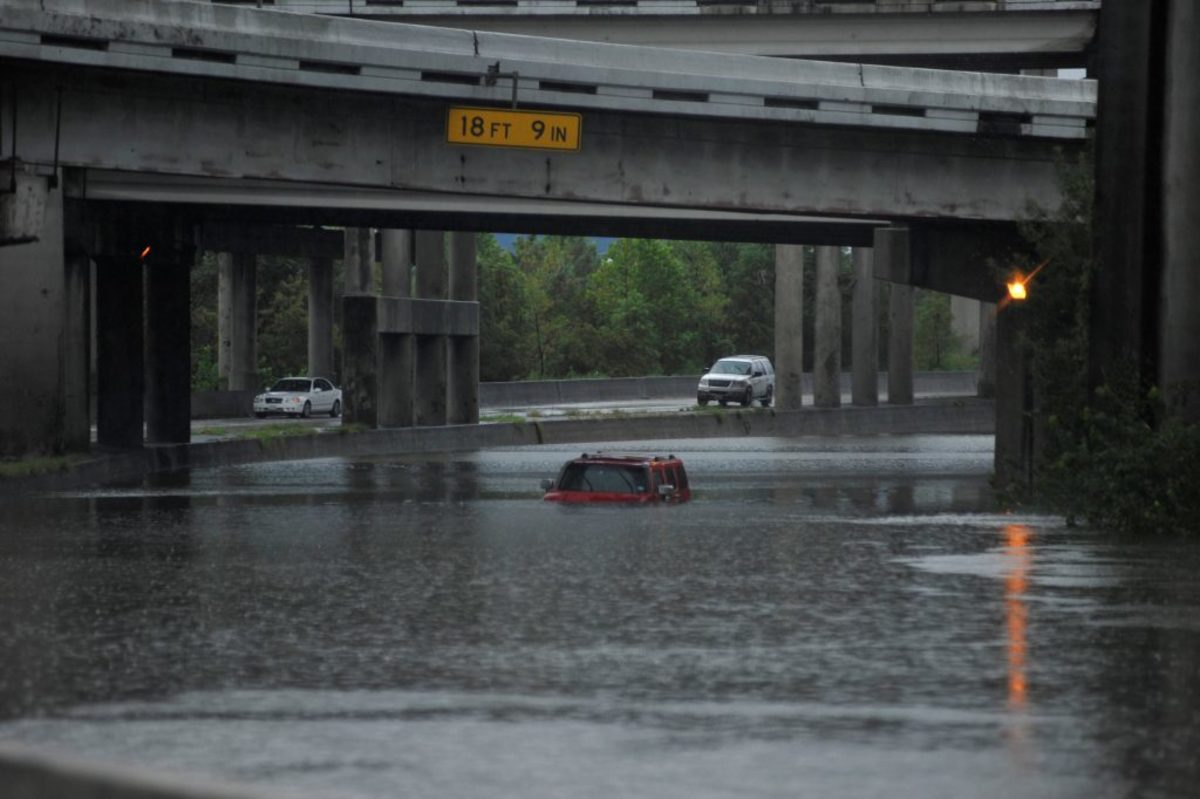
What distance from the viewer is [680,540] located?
25.8 meters

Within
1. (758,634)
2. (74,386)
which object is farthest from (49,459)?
(758,634)

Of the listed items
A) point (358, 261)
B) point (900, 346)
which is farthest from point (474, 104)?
point (900, 346)

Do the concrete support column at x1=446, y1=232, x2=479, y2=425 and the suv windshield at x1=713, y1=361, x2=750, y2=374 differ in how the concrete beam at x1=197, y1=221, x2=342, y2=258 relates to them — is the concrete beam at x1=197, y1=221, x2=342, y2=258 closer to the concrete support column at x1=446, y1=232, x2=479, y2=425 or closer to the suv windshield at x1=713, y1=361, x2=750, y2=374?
the concrete support column at x1=446, y1=232, x2=479, y2=425

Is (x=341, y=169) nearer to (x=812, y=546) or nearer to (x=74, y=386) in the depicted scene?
(x=74, y=386)

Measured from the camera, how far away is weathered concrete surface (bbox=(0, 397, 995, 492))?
46.2 m

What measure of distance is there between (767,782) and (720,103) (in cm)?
2728

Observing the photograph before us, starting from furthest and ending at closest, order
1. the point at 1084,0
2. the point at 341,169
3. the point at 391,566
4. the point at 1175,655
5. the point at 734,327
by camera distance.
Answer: the point at 734,327
the point at 1084,0
the point at 341,169
the point at 391,566
the point at 1175,655

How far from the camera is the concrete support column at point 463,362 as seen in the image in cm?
6372

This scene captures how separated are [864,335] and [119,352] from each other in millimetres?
37338

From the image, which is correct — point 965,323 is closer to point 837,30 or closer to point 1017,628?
point 837,30

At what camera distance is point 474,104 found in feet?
117

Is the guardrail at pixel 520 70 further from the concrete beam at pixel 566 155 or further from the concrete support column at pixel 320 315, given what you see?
the concrete support column at pixel 320 315

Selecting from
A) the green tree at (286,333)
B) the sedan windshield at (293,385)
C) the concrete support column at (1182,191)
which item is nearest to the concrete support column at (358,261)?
the sedan windshield at (293,385)

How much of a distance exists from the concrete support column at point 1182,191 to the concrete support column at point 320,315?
61546 millimetres
